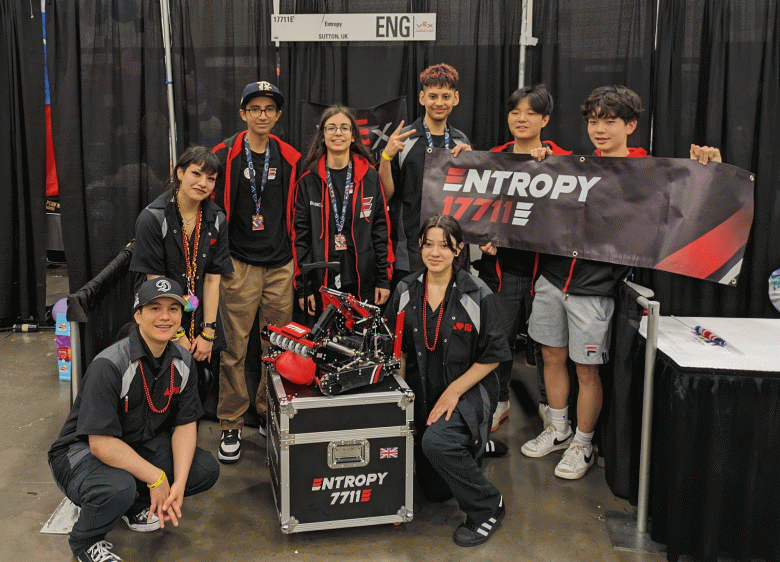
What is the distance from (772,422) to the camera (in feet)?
8.68

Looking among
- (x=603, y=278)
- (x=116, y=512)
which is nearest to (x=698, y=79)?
(x=603, y=278)

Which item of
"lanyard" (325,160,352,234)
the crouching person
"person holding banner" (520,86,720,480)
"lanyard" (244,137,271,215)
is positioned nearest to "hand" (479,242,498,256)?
"person holding banner" (520,86,720,480)

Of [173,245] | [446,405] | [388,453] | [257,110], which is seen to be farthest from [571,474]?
[257,110]

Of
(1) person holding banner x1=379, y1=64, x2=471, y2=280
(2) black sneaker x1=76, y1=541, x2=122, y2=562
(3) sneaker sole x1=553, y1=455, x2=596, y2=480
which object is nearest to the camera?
(2) black sneaker x1=76, y1=541, x2=122, y2=562

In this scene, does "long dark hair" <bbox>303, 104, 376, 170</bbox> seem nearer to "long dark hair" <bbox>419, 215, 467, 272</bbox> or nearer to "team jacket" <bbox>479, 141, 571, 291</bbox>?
"team jacket" <bbox>479, 141, 571, 291</bbox>

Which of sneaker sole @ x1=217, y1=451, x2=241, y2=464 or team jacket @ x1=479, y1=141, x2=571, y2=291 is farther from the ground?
team jacket @ x1=479, y1=141, x2=571, y2=291

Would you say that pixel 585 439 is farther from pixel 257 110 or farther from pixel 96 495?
pixel 257 110

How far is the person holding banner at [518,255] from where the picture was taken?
370 centimetres

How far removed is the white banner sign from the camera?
4.87m

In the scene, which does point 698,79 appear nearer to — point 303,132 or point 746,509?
point 303,132

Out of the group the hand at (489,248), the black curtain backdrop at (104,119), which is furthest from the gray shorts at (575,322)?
the black curtain backdrop at (104,119)

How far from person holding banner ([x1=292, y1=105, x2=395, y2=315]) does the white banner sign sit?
1.42m

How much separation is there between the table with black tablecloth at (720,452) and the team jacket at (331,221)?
1.69 m

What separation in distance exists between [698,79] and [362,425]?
11.8ft
